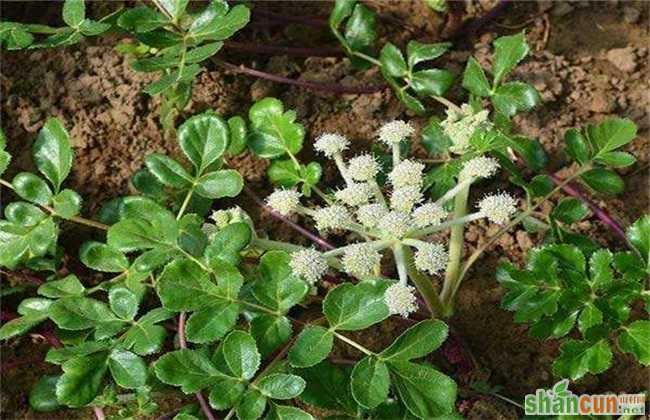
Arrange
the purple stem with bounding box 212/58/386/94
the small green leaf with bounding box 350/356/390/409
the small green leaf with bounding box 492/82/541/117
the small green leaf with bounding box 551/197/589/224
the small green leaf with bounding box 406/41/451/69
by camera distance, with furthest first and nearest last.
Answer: the purple stem with bounding box 212/58/386/94
the small green leaf with bounding box 406/41/451/69
the small green leaf with bounding box 492/82/541/117
the small green leaf with bounding box 551/197/589/224
the small green leaf with bounding box 350/356/390/409

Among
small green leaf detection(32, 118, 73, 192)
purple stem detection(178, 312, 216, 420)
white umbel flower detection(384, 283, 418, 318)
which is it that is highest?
small green leaf detection(32, 118, 73, 192)

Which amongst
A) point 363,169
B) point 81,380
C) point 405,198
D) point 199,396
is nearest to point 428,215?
point 405,198

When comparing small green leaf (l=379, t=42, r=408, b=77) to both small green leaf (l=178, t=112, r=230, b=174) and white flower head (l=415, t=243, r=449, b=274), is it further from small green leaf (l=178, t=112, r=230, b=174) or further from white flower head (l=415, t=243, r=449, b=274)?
white flower head (l=415, t=243, r=449, b=274)

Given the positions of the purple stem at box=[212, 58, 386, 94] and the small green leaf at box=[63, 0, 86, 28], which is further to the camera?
the purple stem at box=[212, 58, 386, 94]

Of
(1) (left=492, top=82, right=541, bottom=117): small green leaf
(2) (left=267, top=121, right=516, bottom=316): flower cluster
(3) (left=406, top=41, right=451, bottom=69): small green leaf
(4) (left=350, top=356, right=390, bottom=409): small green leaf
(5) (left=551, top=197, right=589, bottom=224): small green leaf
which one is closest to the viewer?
(4) (left=350, top=356, right=390, bottom=409): small green leaf

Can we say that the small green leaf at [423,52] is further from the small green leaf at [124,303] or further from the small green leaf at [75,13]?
the small green leaf at [124,303]

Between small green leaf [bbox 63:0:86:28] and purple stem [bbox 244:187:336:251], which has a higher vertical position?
small green leaf [bbox 63:0:86:28]

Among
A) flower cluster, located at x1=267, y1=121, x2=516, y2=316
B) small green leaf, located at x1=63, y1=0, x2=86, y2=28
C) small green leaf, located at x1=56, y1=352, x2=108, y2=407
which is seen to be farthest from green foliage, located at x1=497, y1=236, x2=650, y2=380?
small green leaf, located at x1=63, y1=0, x2=86, y2=28
